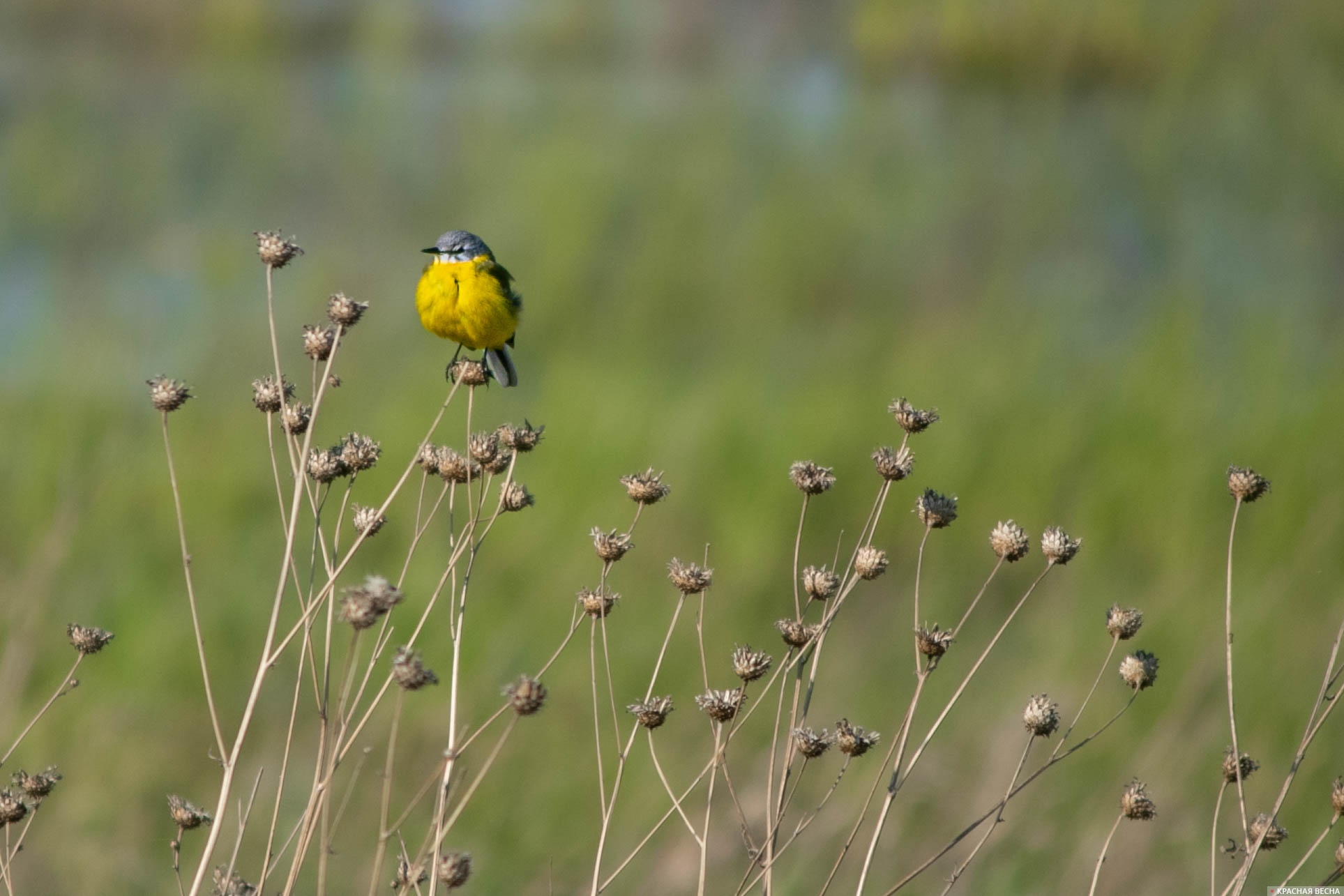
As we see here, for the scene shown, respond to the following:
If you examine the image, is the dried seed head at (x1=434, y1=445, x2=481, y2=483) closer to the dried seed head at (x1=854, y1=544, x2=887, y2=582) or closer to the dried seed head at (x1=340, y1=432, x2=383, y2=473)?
the dried seed head at (x1=340, y1=432, x2=383, y2=473)

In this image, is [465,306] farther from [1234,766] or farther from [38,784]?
[1234,766]

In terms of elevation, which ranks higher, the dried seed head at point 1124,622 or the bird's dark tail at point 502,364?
the bird's dark tail at point 502,364

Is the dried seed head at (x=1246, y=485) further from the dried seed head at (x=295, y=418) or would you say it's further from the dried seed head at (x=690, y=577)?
the dried seed head at (x=295, y=418)

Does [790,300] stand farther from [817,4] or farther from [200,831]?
[200,831]

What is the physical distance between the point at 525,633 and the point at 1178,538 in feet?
12.8

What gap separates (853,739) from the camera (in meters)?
2.08

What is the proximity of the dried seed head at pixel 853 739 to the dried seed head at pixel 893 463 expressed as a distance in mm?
431

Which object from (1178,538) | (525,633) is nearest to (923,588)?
(1178,538)

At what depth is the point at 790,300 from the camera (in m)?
10.2

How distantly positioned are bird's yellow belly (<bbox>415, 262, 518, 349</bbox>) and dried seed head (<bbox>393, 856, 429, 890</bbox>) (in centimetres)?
137

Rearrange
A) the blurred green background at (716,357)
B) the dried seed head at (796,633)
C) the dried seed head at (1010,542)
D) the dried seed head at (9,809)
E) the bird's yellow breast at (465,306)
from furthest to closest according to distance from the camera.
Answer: the blurred green background at (716,357)
the bird's yellow breast at (465,306)
the dried seed head at (1010,542)
the dried seed head at (796,633)
the dried seed head at (9,809)

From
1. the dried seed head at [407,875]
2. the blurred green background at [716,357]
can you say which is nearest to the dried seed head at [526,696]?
the dried seed head at [407,875]

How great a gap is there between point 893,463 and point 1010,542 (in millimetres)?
240

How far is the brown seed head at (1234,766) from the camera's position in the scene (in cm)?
223
